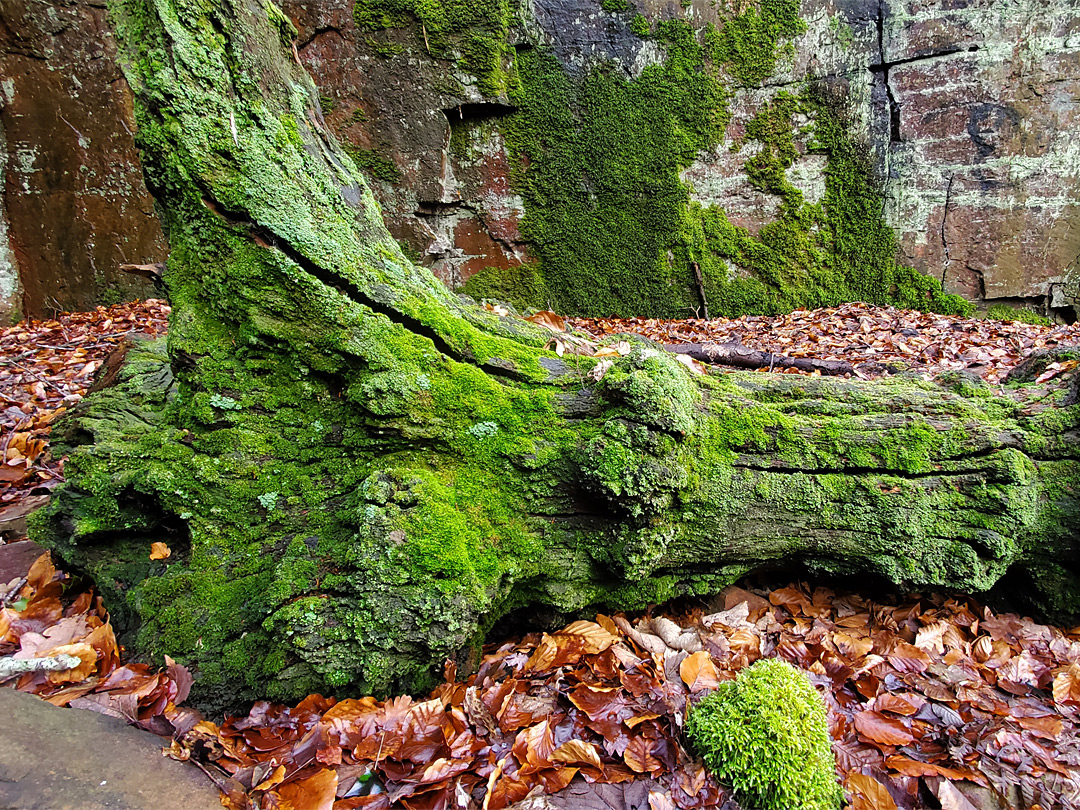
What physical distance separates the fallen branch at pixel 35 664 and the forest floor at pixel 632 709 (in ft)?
0.04

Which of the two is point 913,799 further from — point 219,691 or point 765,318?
point 765,318

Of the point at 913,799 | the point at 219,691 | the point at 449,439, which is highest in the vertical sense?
the point at 449,439

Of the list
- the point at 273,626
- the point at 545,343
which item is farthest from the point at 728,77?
the point at 273,626

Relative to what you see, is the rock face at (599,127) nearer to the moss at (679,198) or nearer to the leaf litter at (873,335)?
the moss at (679,198)

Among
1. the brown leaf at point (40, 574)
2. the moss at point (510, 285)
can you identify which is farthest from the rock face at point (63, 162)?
the brown leaf at point (40, 574)

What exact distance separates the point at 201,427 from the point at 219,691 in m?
1.02

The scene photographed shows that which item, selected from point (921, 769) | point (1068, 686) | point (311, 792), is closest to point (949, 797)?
point (921, 769)

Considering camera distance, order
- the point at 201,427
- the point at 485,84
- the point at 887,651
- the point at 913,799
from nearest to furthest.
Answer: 1. the point at 913,799
2. the point at 201,427
3. the point at 887,651
4. the point at 485,84

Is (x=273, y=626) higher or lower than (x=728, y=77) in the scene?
lower

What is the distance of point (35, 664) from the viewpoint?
2020 millimetres

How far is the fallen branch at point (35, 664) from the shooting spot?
6.58 ft

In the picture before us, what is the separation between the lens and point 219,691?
1.99 meters

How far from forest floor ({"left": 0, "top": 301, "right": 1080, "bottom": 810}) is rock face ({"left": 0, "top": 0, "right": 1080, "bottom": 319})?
16.6ft

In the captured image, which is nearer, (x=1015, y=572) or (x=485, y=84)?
(x=1015, y=572)
